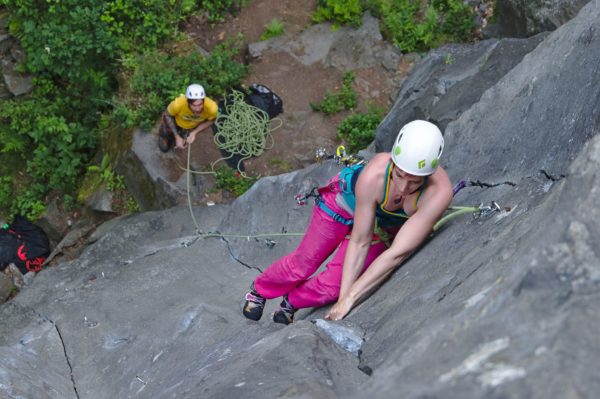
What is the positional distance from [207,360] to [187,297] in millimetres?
2116

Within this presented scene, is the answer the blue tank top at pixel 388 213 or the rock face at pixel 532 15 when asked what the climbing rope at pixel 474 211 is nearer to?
the blue tank top at pixel 388 213

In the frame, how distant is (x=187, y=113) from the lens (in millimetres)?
7527

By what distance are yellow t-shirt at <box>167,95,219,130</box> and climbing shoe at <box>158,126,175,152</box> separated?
45 cm

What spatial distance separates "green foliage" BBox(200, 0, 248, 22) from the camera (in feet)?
32.3

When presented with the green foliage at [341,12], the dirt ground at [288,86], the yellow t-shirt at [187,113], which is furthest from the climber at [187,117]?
the green foliage at [341,12]

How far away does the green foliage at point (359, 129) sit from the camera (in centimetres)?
836

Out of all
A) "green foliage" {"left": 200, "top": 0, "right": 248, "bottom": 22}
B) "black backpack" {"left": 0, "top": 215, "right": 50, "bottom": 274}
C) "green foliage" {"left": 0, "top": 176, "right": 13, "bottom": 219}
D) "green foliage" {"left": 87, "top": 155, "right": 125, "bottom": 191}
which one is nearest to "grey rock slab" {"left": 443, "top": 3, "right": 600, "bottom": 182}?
"green foliage" {"left": 87, "top": 155, "right": 125, "bottom": 191}

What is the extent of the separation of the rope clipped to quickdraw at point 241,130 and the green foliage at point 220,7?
5.85 feet

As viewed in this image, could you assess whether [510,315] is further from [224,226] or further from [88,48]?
[88,48]

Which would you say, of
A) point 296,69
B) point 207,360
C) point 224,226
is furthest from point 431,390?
point 296,69

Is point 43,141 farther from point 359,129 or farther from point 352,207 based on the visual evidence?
point 352,207

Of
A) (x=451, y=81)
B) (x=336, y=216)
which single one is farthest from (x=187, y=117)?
(x=336, y=216)

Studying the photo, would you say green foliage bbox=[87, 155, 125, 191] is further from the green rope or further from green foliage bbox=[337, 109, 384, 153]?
the green rope

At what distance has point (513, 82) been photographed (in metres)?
4.77
